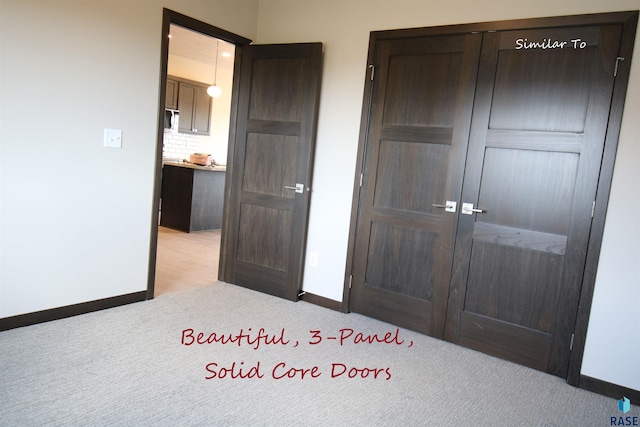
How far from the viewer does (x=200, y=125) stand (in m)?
8.29

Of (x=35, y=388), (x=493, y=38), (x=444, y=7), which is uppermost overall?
(x=444, y=7)

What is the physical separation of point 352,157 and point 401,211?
1.94ft

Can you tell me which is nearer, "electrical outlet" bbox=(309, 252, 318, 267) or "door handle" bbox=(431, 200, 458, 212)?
"door handle" bbox=(431, 200, 458, 212)

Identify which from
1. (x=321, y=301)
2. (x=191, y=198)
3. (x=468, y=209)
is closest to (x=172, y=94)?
(x=191, y=198)

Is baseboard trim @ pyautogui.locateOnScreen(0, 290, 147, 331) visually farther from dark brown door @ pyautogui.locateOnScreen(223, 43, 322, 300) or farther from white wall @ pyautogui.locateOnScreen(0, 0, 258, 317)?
dark brown door @ pyautogui.locateOnScreen(223, 43, 322, 300)

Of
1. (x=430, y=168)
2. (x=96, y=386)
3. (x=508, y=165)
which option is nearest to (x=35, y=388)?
(x=96, y=386)

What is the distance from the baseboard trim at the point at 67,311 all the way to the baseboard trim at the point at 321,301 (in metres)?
1.28

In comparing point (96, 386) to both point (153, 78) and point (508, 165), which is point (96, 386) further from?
point (508, 165)

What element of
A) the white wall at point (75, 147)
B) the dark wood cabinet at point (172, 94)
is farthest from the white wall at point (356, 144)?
the dark wood cabinet at point (172, 94)

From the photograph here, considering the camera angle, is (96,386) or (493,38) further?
(493,38)

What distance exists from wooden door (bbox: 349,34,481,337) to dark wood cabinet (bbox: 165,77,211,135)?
513 centimetres

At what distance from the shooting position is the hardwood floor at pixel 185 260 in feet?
13.4

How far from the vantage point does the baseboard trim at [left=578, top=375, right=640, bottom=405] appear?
2.64 meters

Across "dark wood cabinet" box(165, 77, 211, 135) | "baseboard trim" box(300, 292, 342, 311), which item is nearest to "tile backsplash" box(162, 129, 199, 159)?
"dark wood cabinet" box(165, 77, 211, 135)
